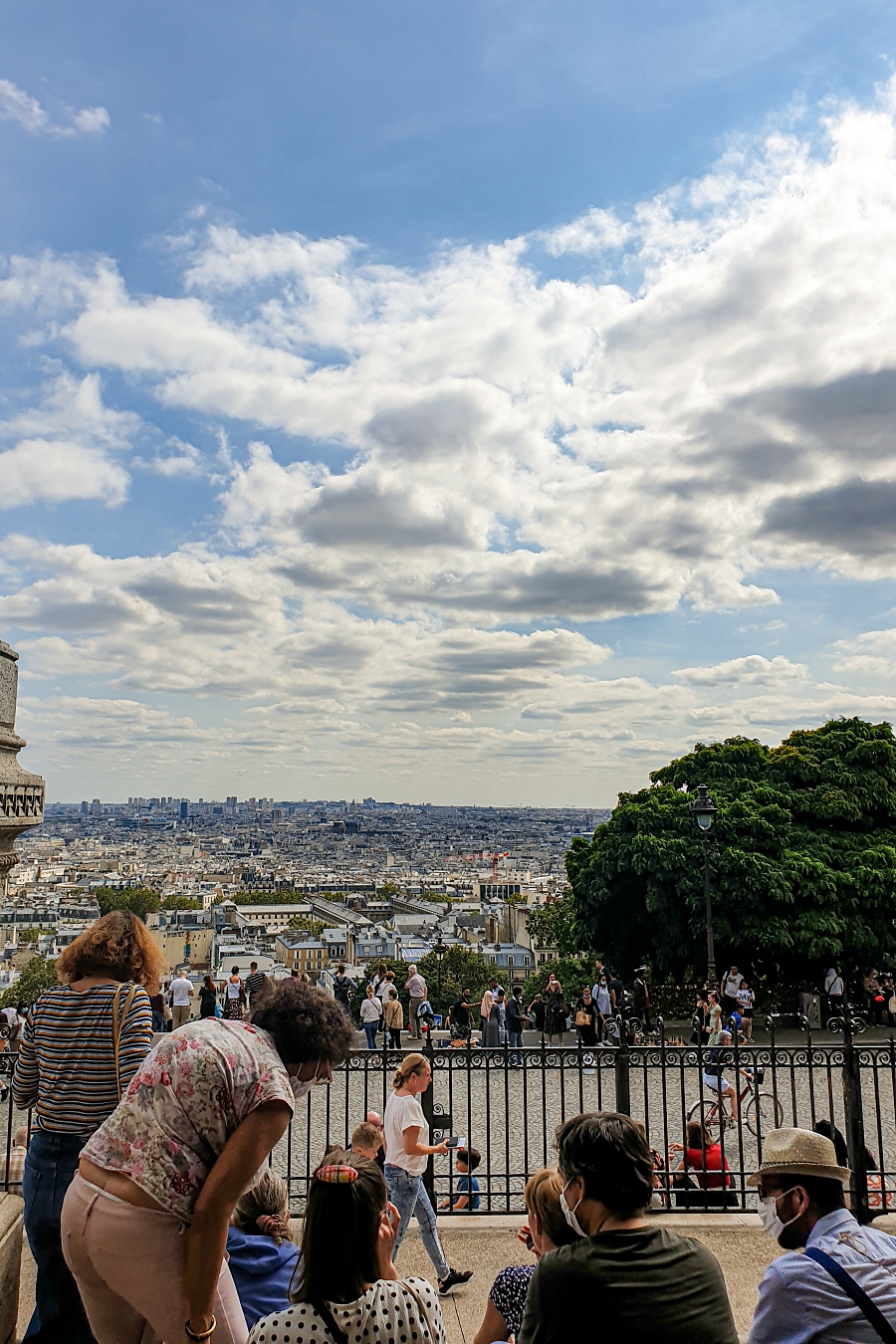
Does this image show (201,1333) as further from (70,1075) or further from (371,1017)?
(371,1017)

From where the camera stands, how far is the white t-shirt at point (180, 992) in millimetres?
13922

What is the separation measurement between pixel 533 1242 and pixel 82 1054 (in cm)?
177

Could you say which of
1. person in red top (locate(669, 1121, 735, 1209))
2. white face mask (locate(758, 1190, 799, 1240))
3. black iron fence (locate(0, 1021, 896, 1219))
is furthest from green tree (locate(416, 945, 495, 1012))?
white face mask (locate(758, 1190, 799, 1240))

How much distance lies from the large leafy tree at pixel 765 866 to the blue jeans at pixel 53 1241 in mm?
17689

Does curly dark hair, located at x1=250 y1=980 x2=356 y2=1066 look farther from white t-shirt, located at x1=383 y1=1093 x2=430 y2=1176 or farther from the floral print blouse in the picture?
white t-shirt, located at x1=383 y1=1093 x2=430 y2=1176

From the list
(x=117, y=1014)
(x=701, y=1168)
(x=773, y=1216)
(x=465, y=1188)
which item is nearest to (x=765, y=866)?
(x=465, y=1188)

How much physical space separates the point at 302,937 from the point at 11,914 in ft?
208

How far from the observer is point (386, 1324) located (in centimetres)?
217

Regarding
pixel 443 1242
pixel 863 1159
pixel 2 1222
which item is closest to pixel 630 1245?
pixel 2 1222

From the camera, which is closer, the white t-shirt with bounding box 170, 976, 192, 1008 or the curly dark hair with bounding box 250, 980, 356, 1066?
the curly dark hair with bounding box 250, 980, 356, 1066

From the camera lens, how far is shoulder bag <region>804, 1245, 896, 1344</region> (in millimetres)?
2287

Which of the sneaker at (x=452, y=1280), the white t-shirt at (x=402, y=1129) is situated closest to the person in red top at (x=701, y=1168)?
the sneaker at (x=452, y=1280)

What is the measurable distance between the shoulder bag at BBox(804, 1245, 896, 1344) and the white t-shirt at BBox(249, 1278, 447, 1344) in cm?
104

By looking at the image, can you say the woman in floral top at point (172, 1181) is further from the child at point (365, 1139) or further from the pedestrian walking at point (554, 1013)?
the pedestrian walking at point (554, 1013)
